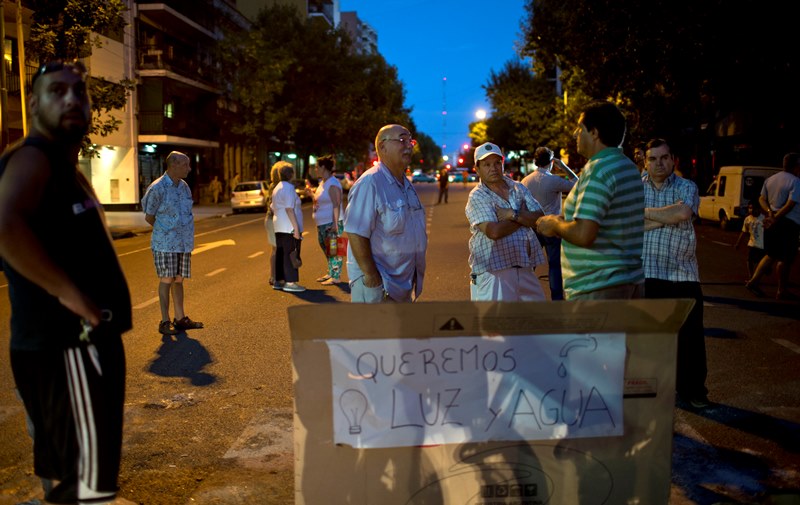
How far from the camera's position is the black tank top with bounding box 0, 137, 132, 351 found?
2.80 metres

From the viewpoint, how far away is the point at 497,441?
10.4ft

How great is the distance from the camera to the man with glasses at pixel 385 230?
498 centimetres

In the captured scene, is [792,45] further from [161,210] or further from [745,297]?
[161,210]

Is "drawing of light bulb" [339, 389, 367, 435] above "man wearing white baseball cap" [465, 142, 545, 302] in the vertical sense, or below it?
below

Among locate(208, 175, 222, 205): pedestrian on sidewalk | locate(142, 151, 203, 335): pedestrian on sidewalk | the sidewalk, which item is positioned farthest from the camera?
locate(208, 175, 222, 205): pedestrian on sidewalk

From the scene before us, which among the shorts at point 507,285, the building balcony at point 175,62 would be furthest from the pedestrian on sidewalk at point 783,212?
the building balcony at point 175,62

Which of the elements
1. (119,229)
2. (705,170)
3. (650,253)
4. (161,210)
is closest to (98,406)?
(650,253)

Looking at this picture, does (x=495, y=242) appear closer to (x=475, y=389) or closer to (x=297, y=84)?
(x=475, y=389)

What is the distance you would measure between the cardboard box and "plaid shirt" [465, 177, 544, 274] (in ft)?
7.23

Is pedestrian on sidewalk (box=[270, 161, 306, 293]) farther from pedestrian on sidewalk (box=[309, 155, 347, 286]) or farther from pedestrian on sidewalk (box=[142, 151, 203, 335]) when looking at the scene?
pedestrian on sidewalk (box=[142, 151, 203, 335])

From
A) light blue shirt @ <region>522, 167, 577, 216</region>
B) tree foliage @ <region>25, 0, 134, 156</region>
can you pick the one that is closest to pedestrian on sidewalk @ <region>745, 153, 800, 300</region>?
light blue shirt @ <region>522, 167, 577, 216</region>

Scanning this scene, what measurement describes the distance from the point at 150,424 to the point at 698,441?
3.52m

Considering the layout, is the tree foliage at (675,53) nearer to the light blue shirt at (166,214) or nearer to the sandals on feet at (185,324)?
the light blue shirt at (166,214)

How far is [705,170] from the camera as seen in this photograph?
3691 centimetres
